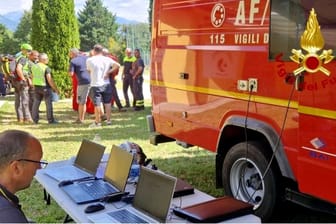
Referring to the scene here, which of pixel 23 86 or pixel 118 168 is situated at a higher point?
pixel 23 86

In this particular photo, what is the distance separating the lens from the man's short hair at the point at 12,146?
2016 mm

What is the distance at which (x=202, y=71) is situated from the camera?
4.99 metres

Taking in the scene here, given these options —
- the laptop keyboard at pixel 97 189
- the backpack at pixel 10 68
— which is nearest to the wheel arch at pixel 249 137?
the laptop keyboard at pixel 97 189

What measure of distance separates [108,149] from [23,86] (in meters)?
4.74

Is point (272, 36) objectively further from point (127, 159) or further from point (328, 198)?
point (127, 159)

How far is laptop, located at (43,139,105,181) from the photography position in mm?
3645

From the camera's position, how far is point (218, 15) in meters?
4.72

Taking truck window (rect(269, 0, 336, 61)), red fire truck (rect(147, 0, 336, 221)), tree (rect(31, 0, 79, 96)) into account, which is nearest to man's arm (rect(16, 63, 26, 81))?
red fire truck (rect(147, 0, 336, 221))

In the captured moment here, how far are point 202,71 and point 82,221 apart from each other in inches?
106

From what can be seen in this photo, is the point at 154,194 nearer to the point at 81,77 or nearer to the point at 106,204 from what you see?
the point at 106,204

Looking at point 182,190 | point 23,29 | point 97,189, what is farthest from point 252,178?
point 23,29

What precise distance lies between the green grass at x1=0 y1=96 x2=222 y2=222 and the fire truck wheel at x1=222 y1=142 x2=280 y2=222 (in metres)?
0.73

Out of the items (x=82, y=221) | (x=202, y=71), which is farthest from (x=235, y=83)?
(x=82, y=221)

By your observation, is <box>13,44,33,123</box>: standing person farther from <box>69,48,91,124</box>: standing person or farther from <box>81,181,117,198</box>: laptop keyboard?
<box>81,181,117,198</box>: laptop keyboard
